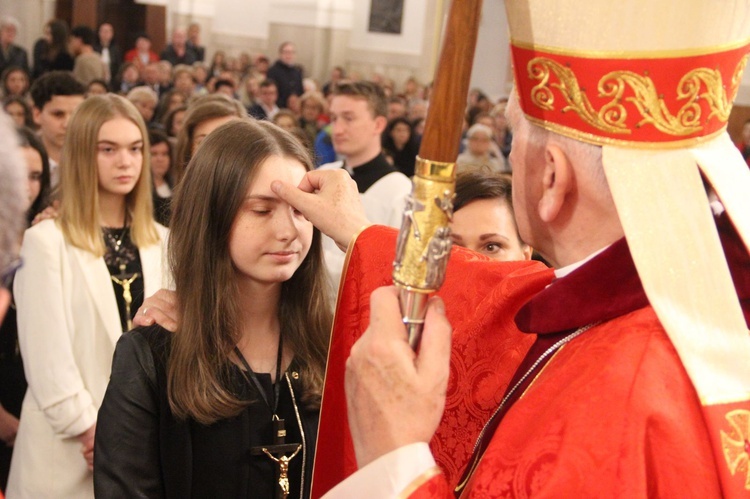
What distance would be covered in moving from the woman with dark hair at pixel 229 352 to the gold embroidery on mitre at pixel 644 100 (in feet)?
3.03

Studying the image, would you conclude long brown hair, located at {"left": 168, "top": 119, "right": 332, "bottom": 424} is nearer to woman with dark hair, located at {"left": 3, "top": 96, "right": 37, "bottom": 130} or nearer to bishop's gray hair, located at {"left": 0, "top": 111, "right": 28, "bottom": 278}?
bishop's gray hair, located at {"left": 0, "top": 111, "right": 28, "bottom": 278}

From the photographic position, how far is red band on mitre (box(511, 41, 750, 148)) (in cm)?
129

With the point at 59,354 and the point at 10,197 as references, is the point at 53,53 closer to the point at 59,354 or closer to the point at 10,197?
the point at 59,354

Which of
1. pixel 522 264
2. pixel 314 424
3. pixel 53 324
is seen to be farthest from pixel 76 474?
pixel 522 264

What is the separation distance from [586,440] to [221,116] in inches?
123

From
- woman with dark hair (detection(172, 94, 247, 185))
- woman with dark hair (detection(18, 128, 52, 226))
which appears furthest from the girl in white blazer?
woman with dark hair (detection(18, 128, 52, 226))

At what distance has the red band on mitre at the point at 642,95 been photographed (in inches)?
51.0

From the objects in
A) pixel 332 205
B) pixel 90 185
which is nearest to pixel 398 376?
pixel 332 205

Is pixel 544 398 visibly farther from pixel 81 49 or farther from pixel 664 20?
pixel 81 49

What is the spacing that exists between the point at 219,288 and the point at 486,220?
1007 millimetres

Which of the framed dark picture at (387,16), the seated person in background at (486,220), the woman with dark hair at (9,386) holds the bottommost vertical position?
the woman with dark hair at (9,386)

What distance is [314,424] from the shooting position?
2.15 metres

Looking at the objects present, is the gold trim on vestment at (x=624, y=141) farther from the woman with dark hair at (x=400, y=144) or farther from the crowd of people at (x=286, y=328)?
the woman with dark hair at (x=400, y=144)

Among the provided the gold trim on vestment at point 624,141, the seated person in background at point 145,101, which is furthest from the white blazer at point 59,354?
the seated person in background at point 145,101
